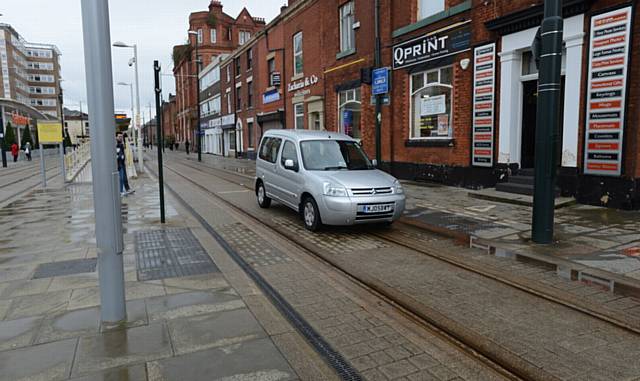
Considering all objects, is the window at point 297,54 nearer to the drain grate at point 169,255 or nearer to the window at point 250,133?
the window at point 250,133

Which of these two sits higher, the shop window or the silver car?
the shop window

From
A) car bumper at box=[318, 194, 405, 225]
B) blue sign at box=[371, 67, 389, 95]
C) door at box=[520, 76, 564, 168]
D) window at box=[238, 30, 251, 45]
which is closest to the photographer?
car bumper at box=[318, 194, 405, 225]

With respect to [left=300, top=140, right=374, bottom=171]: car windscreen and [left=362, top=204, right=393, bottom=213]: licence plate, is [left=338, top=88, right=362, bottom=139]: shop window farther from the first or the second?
[left=362, top=204, right=393, bottom=213]: licence plate

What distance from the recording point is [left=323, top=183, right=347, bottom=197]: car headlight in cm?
759

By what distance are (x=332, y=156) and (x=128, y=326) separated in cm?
566

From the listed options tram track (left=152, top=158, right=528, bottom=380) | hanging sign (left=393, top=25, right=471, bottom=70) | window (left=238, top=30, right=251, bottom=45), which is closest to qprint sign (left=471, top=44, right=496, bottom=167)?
hanging sign (left=393, top=25, right=471, bottom=70)

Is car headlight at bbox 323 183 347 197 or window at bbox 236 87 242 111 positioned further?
window at bbox 236 87 242 111

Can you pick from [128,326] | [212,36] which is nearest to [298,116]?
[128,326]

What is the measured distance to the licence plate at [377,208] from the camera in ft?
24.8

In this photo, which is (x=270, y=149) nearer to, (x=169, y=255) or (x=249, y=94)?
(x=169, y=255)

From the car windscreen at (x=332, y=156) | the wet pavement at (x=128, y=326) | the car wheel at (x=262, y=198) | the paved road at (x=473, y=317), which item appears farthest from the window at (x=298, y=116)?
the wet pavement at (x=128, y=326)

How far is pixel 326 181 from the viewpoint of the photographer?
309 inches

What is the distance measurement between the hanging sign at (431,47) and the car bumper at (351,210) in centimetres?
757

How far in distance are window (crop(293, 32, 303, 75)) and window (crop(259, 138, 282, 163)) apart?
14.9 meters
